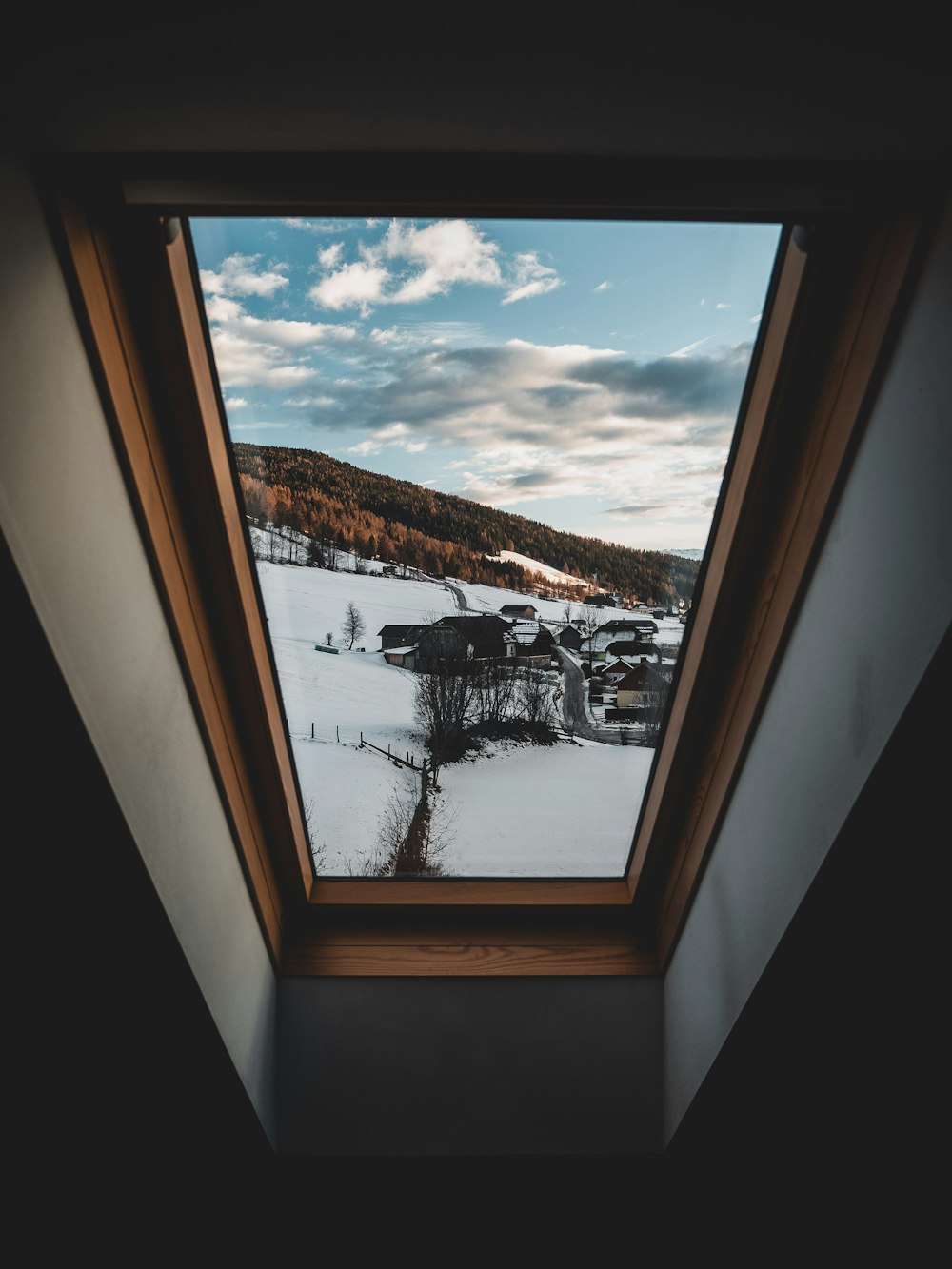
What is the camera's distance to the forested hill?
114 cm

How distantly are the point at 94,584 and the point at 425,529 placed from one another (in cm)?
49

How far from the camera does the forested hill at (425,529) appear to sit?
114 centimetres

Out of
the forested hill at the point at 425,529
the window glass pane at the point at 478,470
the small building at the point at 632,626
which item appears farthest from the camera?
the small building at the point at 632,626

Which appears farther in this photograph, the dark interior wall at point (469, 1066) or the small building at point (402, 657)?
the dark interior wall at point (469, 1066)

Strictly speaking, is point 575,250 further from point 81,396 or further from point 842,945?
point 842,945

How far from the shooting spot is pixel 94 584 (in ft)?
2.74

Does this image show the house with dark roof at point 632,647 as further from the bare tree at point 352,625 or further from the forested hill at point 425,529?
the bare tree at point 352,625

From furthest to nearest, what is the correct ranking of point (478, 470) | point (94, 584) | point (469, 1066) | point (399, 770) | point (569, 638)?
point (469, 1066) → point (399, 770) → point (569, 638) → point (478, 470) → point (94, 584)

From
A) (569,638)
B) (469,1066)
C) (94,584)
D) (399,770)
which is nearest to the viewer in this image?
(94,584)

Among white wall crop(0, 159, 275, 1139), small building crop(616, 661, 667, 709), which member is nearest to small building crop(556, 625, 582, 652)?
small building crop(616, 661, 667, 709)

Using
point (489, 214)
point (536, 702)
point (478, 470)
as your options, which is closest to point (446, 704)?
point (536, 702)

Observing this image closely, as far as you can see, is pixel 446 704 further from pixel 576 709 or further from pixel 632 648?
pixel 632 648

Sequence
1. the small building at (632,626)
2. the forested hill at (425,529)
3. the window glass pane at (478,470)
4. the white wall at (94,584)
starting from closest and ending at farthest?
1. the white wall at (94,584)
2. the window glass pane at (478,470)
3. the forested hill at (425,529)
4. the small building at (632,626)

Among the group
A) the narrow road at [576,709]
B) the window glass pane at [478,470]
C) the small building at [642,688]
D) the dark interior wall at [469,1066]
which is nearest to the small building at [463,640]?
the window glass pane at [478,470]
